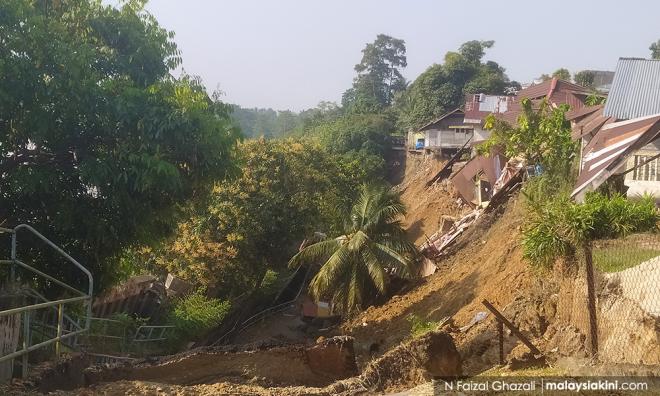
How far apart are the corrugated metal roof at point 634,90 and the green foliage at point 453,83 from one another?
37991mm

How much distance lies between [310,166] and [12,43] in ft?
63.8

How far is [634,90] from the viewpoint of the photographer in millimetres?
13016

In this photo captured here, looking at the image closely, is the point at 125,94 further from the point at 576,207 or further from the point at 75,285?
the point at 576,207

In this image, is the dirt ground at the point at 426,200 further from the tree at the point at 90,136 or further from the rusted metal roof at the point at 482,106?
the tree at the point at 90,136

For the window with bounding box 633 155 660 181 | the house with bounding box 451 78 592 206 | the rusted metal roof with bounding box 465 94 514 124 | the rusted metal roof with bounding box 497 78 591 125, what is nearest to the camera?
the window with bounding box 633 155 660 181

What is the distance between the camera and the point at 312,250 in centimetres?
2281

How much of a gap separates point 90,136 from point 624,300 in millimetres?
8670

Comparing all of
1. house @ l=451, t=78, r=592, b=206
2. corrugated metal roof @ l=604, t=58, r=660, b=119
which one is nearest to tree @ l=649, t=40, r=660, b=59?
house @ l=451, t=78, r=592, b=206

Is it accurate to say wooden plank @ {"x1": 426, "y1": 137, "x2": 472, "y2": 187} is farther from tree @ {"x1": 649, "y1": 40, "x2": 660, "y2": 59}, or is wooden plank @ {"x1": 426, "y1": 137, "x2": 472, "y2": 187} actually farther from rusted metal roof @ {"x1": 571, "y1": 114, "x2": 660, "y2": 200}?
rusted metal roof @ {"x1": 571, "y1": 114, "x2": 660, "y2": 200}

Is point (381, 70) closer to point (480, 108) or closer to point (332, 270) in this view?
point (480, 108)

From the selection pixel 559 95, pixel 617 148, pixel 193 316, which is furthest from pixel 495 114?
pixel 617 148

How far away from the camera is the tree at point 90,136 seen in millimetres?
10750

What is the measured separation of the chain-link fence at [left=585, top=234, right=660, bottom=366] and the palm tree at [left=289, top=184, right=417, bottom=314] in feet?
41.1

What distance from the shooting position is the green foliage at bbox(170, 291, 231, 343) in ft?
66.1
